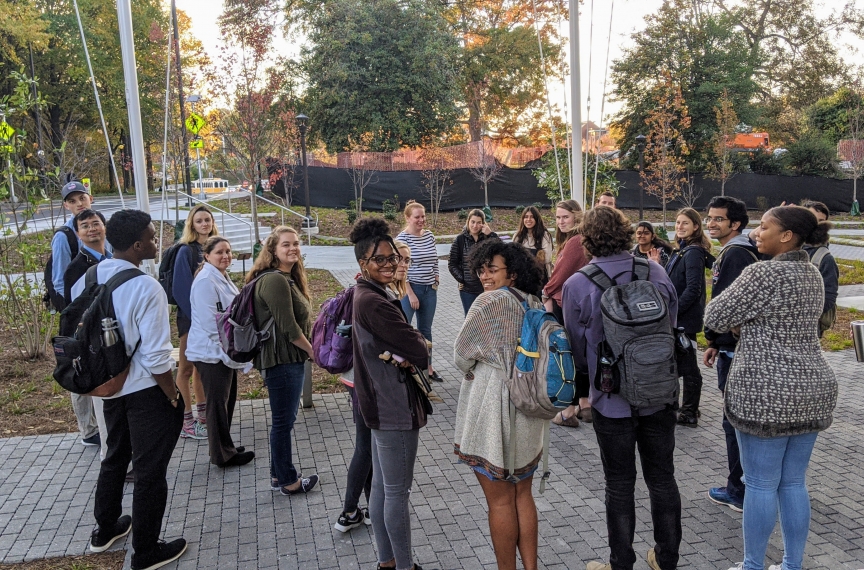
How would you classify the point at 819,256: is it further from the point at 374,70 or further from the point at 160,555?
the point at 374,70

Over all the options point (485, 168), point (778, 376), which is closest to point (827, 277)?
point (778, 376)

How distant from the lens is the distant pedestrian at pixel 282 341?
4.19 m

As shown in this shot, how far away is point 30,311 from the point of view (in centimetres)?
820

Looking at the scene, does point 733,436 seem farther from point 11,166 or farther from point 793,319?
point 11,166

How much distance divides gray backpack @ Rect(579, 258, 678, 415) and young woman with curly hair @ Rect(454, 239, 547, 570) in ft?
1.22

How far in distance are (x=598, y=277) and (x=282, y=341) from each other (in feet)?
6.73

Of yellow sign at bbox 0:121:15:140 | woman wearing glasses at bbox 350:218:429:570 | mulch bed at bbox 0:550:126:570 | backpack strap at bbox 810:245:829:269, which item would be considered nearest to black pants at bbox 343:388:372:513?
woman wearing glasses at bbox 350:218:429:570

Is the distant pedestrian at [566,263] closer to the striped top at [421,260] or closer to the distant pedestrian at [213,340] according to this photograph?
the striped top at [421,260]

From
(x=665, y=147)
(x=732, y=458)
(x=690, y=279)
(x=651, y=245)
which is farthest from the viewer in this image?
(x=665, y=147)

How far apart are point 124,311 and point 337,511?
184 cm

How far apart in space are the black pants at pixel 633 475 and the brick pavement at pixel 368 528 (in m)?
0.37

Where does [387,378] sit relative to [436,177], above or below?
below

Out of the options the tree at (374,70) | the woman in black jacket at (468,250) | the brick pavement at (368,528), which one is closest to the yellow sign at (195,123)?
the tree at (374,70)

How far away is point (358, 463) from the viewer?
12.7ft
